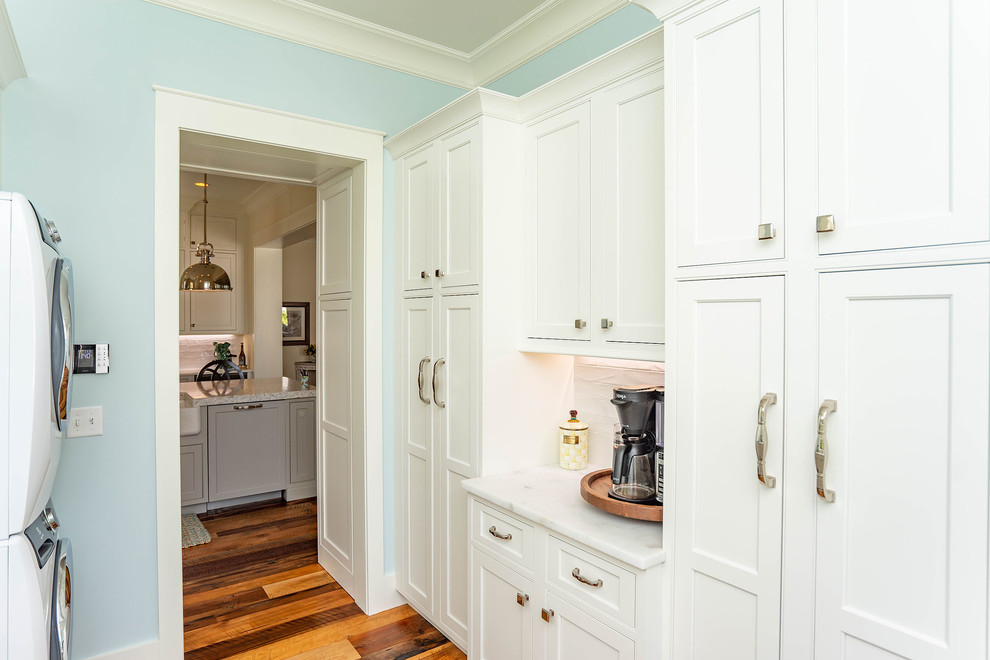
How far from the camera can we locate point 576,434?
2.46 meters

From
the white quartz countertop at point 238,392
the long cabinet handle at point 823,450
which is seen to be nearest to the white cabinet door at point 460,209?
the long cabinet handle at point 823,450

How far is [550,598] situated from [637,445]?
583 mm

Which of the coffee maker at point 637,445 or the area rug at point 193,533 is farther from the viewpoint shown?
the area rug at point 193,533

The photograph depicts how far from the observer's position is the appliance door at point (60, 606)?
154 cm

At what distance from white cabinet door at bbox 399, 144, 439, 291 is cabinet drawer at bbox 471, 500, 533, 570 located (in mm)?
1090

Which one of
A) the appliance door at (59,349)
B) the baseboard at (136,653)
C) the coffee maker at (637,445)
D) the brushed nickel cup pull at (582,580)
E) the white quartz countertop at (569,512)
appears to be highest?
the appliance door at (59,349)

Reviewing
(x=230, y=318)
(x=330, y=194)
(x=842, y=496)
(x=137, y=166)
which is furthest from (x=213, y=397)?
(x=842, y=496)

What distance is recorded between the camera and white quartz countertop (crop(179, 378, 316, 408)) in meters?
4.36

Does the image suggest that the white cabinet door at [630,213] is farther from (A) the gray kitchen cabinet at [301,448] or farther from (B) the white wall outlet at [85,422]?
(A) the gray kitchen cabinet at [301,448]

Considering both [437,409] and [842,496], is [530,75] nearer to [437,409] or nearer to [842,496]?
[437,409]

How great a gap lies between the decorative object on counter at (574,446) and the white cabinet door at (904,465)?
1243 millimetres

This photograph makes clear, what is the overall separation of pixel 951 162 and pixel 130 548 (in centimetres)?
296

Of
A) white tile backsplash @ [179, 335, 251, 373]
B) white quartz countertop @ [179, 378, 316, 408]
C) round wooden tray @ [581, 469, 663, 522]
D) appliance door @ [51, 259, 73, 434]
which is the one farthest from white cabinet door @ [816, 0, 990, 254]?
white tile backsplash @ [179, 335, 251, 373]

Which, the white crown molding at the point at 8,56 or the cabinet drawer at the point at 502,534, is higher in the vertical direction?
the white crown molding at the point at 8,56
